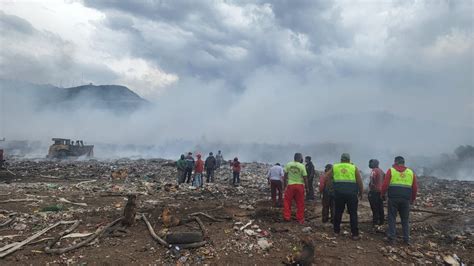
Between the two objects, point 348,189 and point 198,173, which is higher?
point 348,189

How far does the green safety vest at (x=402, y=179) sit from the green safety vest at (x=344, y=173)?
0.75 metres

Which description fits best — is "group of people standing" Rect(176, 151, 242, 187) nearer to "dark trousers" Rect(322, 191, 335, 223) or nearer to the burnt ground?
the burnt ground

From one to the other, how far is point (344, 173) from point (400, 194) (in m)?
1.10

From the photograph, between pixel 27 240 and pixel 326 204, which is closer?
pixel 27 240

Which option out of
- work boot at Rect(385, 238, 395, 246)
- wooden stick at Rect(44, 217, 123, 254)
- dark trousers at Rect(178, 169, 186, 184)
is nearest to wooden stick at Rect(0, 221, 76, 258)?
wooden stick at Rect(44, 217, 123, 254)

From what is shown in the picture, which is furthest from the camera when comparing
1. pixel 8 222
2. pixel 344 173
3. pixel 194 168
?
pixel 194 168

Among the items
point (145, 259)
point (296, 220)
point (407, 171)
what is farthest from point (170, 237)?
point (407, 171)

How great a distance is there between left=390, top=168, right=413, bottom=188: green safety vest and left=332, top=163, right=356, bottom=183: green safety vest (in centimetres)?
75

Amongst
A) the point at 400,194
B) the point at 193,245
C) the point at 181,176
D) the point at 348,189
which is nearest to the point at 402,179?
the point at 400,194

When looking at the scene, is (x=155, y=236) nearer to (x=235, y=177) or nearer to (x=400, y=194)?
(x=400, y=194)

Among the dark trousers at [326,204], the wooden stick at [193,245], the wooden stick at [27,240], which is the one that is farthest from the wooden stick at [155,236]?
the dark trousers at [326,204]

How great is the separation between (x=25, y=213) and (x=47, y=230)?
181 centimetres

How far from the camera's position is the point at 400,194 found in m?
6.13

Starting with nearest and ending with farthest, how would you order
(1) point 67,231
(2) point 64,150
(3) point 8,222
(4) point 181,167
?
(1) point 67,231, (3) point 8,222, (4) point 181,167, (2) point 64,150
